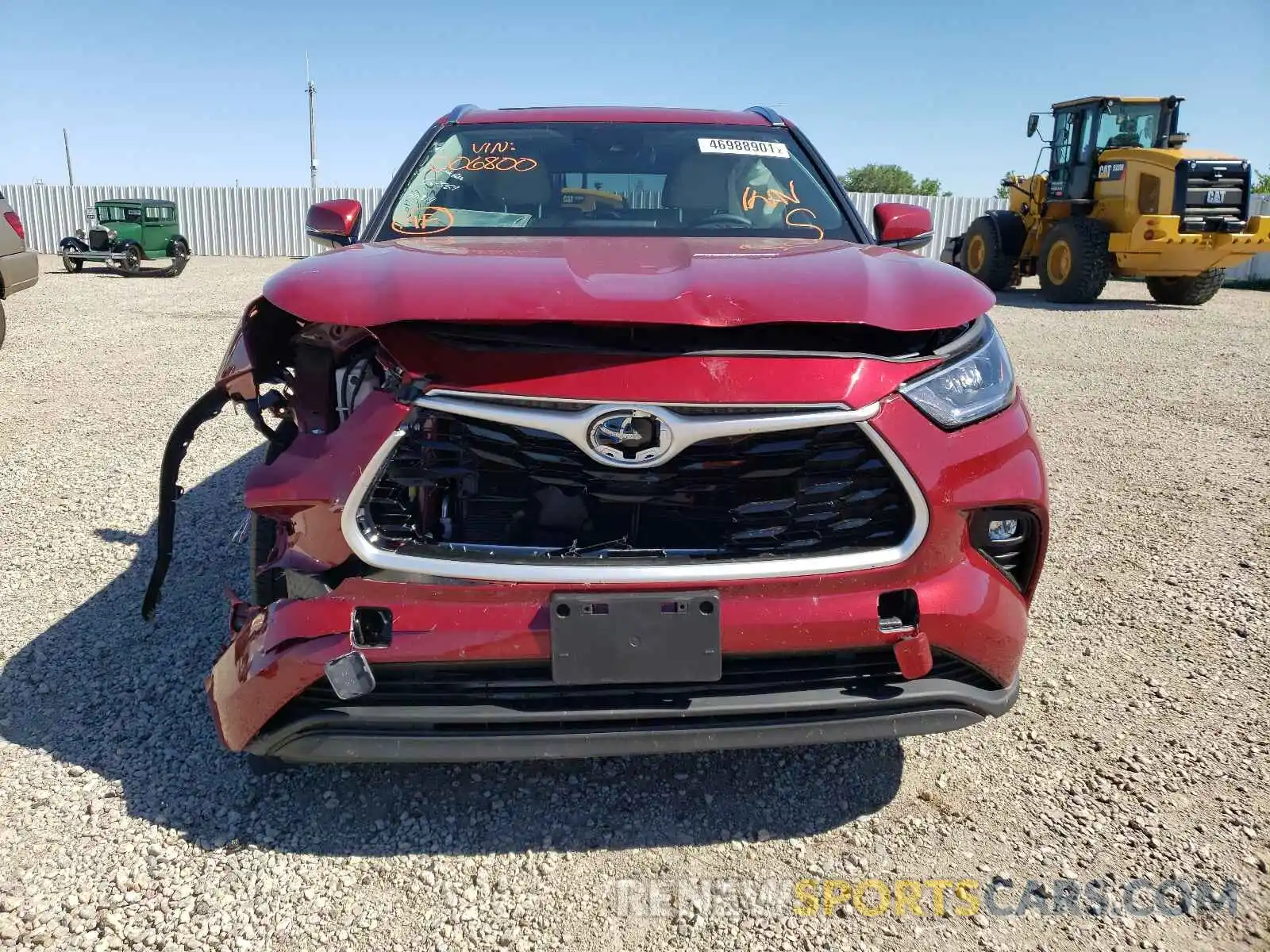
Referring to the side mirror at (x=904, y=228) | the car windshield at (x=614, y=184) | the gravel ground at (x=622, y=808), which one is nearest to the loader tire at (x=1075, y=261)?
the gravel ground at (x=622, y=808)

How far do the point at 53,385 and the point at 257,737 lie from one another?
20.7 ft

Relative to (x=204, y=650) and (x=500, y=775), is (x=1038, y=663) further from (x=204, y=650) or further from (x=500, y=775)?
(x=204, y=650)

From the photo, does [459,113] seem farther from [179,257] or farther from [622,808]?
[179,257]

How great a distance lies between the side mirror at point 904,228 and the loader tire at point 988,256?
12.2 metres

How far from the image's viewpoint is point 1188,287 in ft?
46.9

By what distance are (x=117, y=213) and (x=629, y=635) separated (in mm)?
22433

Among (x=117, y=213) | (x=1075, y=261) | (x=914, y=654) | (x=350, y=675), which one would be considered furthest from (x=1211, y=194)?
(x=117, y=213)

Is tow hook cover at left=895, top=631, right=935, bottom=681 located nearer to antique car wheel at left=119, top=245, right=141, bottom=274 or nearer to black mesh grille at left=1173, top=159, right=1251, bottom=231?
black mesh grille at left=1173, top=159, right=1251, bottom=231

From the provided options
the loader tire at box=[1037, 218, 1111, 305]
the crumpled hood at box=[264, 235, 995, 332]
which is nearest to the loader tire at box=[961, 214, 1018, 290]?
the loader tire at box=[1037, 218, 1111, 305]

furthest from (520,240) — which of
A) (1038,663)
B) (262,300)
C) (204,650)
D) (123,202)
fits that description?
(123,202)

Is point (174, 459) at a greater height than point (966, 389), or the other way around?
point (966, 389)

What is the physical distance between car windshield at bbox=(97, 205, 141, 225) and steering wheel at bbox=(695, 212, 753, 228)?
2071 cm

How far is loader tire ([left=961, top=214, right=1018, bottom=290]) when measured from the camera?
14875 mm

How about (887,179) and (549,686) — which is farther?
(887,179)
